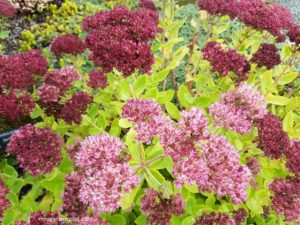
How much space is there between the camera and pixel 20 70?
7.13 feet

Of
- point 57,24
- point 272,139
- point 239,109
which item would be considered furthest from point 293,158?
point 57,24

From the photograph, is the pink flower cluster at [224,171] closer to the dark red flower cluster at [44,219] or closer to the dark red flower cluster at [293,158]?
the dark red flower cluster at [293,158]

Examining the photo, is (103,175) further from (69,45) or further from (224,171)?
(69,45)

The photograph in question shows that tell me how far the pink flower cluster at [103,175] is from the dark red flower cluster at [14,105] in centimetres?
54

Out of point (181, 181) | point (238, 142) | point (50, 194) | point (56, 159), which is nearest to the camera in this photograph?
point (181, 181)

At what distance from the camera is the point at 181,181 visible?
1.68 metres

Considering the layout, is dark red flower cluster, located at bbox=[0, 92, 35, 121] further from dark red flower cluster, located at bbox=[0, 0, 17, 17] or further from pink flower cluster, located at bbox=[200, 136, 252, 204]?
dark red flower cluster, located at bbox=[0, 0, 17, 17]

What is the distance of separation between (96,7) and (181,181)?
3244 mm

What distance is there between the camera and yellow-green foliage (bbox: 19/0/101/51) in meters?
4.01

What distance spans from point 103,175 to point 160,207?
33 cm

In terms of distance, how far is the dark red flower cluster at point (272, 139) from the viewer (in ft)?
6.49

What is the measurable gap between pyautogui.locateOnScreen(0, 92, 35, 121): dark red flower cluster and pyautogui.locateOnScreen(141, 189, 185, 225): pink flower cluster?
2.73 feet

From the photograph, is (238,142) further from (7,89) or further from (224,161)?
(7,89)

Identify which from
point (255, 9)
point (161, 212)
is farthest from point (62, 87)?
point (255, 9)
